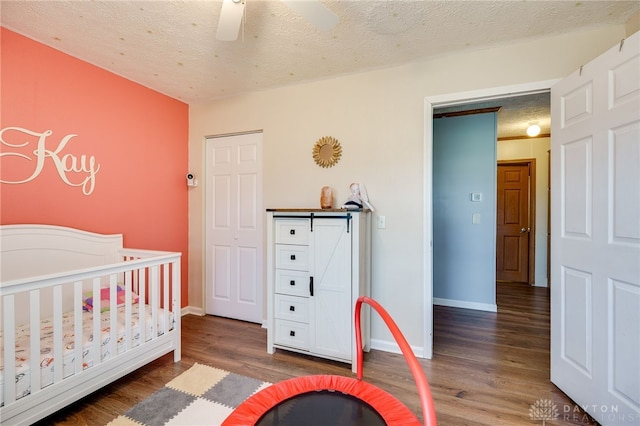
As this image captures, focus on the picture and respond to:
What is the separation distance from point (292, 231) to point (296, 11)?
1525mm

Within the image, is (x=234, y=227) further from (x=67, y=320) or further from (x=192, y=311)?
(x=67, y=320)

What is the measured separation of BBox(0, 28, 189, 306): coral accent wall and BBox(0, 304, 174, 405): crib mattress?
83 centimetres

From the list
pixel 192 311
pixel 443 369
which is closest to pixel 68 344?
pixel 192 311

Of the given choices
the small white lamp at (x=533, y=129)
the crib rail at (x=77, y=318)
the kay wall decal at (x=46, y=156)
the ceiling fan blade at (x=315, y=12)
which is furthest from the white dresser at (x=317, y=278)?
the small white lamp at (x=533, y=129)

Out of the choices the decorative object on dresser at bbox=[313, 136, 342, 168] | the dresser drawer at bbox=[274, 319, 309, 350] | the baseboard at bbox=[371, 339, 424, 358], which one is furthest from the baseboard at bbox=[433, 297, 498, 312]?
the decorative object on dresser at bbox=[313, 136, 342, 168]

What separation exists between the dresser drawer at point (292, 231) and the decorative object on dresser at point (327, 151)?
71 cm

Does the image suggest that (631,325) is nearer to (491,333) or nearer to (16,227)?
(491,333)

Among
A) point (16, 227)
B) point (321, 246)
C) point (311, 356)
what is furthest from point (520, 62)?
point (16, 227)

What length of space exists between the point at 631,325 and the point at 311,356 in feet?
6.67

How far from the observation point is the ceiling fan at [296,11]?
140 centimetres

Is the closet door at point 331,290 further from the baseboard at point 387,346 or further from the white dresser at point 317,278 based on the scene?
the baseboard at point 387,346

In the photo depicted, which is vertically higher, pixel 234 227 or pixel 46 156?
pixel 46 156

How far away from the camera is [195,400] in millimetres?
1819

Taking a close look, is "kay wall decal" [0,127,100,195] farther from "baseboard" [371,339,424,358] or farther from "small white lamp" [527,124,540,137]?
"small white lamp" [527,124,540,137]
